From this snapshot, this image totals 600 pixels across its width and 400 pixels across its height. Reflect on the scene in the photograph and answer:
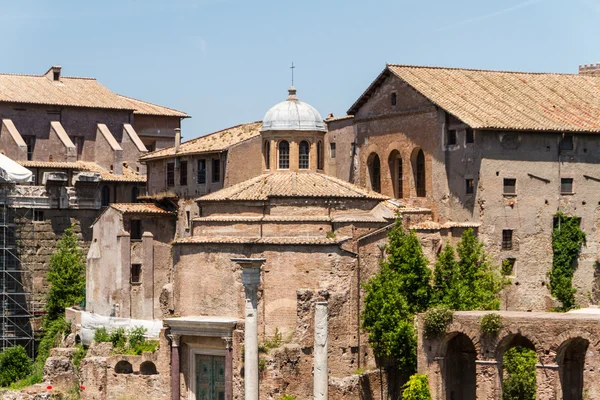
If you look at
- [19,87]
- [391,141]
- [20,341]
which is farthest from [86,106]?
[391,141]

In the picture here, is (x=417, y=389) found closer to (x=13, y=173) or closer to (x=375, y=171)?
(x=375, y=171)

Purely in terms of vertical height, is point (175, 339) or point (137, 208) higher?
point (137, 208)

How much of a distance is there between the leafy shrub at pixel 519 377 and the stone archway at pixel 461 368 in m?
1.17

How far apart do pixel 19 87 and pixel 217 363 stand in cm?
2622

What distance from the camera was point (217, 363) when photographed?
201 ft

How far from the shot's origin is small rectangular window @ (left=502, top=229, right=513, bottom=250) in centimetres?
6438

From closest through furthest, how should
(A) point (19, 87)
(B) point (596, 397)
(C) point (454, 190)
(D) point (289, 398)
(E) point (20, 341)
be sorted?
(B) point (596, 397) < (D) point (289, 398) < (C) point (454, 190) < (E) point (20, 341) < (A) point (19, 87)

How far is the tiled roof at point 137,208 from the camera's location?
236 ft

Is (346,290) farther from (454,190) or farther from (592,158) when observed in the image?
(592,158)

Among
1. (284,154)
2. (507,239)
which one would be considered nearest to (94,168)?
(284,154)

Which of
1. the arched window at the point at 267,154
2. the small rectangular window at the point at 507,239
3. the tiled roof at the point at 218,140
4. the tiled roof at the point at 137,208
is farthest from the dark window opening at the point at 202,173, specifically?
the small rectangular window at the point at 507,239

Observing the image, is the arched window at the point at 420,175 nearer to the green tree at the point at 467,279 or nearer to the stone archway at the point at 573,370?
the green tree at the point at 467,279

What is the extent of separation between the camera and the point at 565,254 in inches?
2562

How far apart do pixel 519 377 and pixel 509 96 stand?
504 inches
